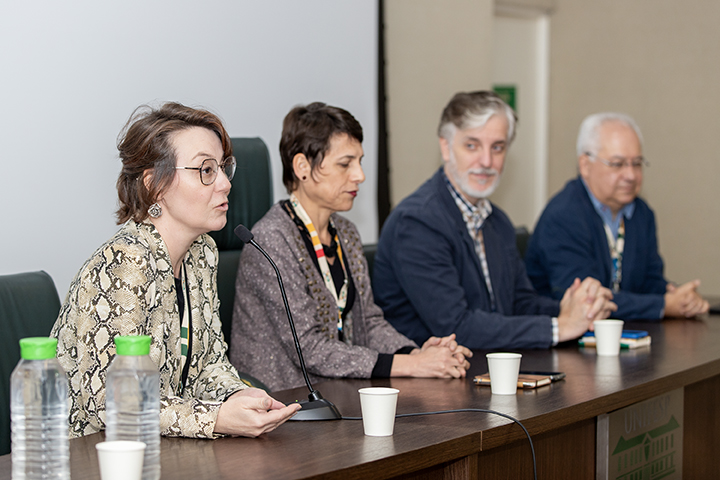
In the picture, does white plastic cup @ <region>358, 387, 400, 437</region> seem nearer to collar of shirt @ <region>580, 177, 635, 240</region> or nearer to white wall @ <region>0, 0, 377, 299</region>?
white wall @ <region>0, 0, 377, 299</region>

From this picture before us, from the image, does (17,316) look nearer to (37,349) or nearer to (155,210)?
(155,210)

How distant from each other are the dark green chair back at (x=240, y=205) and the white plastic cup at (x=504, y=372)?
963mm

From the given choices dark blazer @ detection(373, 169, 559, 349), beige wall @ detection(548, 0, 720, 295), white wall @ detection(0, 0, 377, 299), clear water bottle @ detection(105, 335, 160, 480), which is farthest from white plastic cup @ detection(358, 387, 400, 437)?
beige wall @ detection(548, 0, 720, 295)

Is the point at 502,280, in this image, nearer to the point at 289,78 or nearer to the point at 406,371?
the point at 406,371

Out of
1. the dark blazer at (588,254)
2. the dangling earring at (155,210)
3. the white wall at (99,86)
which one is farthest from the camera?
the dark blazer at (588,254)

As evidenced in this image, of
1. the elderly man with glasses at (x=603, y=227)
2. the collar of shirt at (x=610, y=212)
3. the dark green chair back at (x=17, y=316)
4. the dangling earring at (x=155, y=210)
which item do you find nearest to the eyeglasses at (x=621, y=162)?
the elderly man with glasses at (x=603, y=227)

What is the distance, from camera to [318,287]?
217 cm

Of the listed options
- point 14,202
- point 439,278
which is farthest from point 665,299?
point 14,202

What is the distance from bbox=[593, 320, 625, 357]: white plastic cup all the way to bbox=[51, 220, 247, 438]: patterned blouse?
103cm

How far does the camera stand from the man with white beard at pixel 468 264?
234 centimetres

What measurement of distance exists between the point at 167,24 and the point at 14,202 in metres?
0.76

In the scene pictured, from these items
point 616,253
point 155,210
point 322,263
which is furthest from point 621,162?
point 155,210

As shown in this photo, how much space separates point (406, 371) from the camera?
75.6 inches

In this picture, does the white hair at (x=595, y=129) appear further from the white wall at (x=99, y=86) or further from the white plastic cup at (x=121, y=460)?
the white plastic cup at (x=121, y=460)
